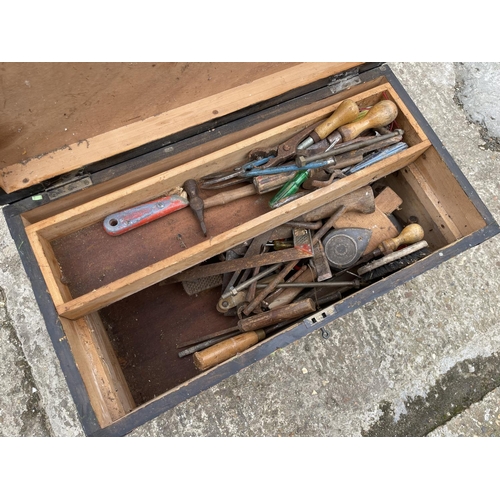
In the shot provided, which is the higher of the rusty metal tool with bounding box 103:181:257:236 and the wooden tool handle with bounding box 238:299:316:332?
the rusty metal tool with bounding box 103:181:257:236

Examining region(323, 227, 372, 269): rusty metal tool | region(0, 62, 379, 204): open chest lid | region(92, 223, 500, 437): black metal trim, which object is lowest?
region(92, 223, 500, 437): black metal trim

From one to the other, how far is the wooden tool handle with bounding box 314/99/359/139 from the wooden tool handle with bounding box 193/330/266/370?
94cm

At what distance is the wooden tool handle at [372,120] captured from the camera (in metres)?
1.72

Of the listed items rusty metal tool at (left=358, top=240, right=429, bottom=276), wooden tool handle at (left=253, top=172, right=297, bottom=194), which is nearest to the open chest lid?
wooden tool handle at (left=253, top=172, right=297, bottom=194)

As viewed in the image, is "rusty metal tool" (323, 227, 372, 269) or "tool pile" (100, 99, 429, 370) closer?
"tool pile" (100, 99, 429, 370)

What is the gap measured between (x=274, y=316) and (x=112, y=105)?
1070mm

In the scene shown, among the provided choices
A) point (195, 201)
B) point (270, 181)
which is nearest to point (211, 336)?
point (195, 201)

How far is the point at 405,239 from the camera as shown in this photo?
1.87m

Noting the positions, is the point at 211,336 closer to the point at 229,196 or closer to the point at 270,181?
the point at 229,196

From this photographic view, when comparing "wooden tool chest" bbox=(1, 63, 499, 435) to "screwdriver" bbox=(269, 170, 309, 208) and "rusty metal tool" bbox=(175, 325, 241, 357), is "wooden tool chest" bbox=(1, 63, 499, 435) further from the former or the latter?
"rusty metal tool" bbox=(175, 325, 241, 357)

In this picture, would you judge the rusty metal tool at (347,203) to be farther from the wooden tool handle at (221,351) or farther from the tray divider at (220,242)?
the wooden tool handle at (221,351)

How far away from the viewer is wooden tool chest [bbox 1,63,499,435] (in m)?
1.39

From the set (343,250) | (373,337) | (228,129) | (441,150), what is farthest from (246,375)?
(441,150)

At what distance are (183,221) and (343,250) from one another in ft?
2.55
